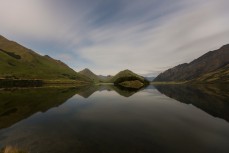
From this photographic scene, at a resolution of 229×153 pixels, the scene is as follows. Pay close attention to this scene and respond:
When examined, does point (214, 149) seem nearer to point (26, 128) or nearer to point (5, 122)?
point (26, 128)

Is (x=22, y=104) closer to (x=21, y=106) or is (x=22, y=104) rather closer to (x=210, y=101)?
(x=21, y=106)

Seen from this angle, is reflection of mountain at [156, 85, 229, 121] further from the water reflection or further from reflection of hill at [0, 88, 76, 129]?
the water reflection

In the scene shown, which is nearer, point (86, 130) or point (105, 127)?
point (86, 130)

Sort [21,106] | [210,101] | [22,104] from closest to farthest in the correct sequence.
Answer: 1. [21,106]
2. [22,104]
3. [210,101]

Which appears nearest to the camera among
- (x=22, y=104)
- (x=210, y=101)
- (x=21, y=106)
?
(x=21, y=106)

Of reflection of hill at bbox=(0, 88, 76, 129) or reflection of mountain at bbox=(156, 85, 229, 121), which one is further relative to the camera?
reflection of mountain at bbox=(156, 85, 229, 121)

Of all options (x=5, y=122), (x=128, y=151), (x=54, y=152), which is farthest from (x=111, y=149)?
(x=5, y=122)

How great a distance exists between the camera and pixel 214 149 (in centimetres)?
2423

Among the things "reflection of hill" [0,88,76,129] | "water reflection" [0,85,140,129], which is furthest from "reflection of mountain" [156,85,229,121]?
"water reflection" [0,85,140,129]

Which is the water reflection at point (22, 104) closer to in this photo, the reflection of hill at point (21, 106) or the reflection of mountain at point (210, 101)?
the reflection of hill at point (21, 106)

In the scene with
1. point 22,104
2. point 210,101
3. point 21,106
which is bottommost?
point 21,106

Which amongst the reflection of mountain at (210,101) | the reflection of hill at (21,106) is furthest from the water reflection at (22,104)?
the reflection of mountain at (210,101)

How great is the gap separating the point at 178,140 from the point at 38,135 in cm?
2269

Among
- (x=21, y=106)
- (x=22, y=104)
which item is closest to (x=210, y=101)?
(x=21, y=106)
